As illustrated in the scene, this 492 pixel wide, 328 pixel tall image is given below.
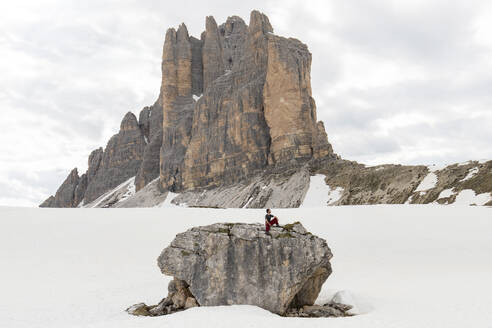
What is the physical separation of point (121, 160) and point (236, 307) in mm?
122584

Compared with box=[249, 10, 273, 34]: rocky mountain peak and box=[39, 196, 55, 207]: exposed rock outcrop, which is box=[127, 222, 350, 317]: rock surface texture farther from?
box=[39, 196, 55, 207]: exposed rock outcrop

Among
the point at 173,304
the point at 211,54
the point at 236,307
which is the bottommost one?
the point at 173,304

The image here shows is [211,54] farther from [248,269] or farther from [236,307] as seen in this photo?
[236,307]

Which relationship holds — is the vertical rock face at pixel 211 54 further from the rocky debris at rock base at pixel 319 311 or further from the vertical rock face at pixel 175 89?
the rocky debris at rock base at pixel 319 311

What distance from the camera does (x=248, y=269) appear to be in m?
11.8

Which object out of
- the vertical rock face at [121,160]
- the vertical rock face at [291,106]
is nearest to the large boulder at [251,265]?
the vertical rock face at [291,106]

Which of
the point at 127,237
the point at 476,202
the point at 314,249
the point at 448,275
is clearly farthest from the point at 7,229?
the point at 476,202

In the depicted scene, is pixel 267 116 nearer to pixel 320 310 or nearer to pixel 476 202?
pixel 476 202

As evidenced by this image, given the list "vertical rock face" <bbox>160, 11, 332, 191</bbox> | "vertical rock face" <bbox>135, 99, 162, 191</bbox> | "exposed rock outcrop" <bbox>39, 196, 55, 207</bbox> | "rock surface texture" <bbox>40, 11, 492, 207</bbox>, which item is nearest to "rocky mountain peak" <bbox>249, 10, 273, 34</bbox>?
"vertical rock face" <bbox>160, 11, 332, 191</bbox>

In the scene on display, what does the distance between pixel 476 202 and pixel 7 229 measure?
37487 mm

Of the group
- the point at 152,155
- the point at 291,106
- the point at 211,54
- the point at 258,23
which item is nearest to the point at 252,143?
the point at 291,106

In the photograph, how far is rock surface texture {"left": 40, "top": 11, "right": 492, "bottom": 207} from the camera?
4647 centimetres

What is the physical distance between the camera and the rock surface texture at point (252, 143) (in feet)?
152

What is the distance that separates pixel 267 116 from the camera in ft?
239
